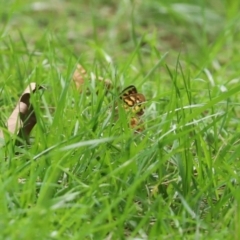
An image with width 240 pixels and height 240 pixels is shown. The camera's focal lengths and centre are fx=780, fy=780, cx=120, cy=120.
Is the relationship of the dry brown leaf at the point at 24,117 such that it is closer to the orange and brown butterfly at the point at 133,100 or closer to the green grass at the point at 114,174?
the green grass at the point at 114,174

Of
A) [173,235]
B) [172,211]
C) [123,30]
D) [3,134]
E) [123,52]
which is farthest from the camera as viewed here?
[123,30]

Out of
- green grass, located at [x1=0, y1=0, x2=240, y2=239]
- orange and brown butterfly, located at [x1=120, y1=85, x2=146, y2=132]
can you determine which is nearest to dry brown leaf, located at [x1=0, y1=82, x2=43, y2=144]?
green grass, located at [x1=0, y1=0, x2=240, y2=239]

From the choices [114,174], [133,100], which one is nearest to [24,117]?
[133,100]

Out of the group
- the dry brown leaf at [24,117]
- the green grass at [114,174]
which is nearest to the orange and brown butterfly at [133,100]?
the green grass at [114,174]

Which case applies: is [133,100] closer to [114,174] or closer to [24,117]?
[24,117]

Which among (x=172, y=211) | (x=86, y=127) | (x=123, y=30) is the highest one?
(x=86, y=127)

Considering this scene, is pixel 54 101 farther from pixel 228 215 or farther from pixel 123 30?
pixel 123 30

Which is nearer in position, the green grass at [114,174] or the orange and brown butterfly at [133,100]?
the green grass at [114,174]

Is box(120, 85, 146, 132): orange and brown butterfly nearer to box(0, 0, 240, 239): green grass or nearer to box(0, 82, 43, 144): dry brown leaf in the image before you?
box(0, 0, 240, 239): green grass

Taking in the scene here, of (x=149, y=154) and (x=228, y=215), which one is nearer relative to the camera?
(x=228, y=215)

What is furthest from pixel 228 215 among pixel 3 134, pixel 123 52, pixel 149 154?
pixel 123 52

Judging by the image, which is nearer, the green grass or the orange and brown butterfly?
the green grass
